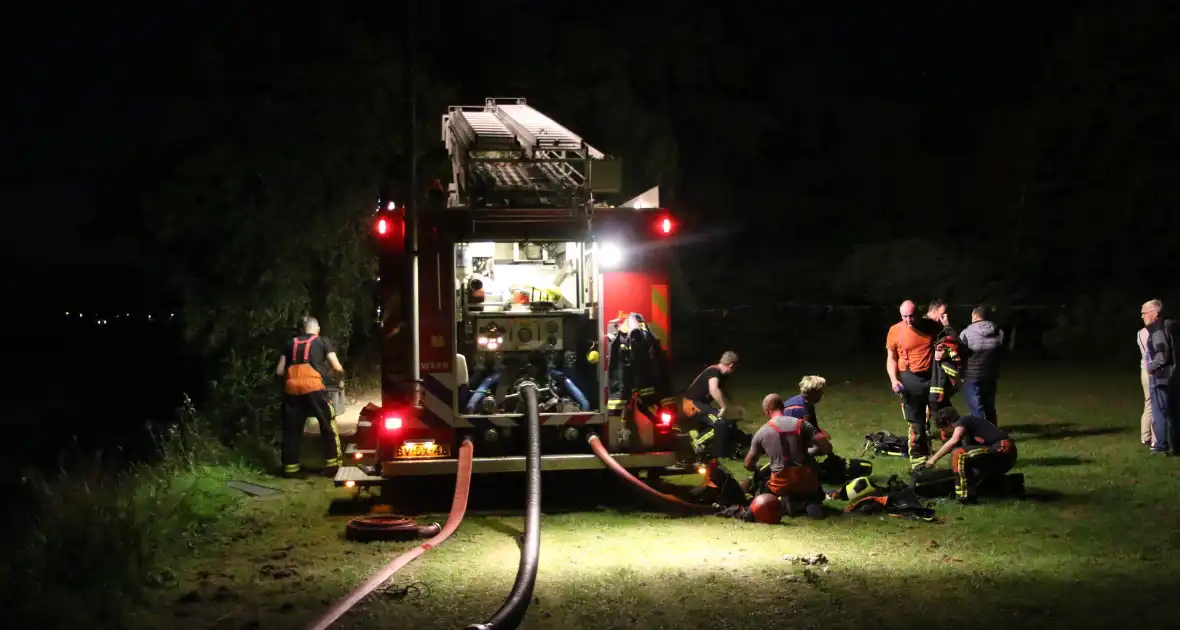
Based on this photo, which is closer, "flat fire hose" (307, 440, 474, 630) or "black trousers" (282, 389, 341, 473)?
"flat fire hose" (307, 440, 474, 630)

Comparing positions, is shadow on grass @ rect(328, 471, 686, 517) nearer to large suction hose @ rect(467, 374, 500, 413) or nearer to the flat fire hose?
the flat fire hose

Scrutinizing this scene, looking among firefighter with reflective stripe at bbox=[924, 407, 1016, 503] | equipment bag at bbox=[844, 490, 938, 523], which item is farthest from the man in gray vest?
equipment bag at bbox=[844, 490, 938, 523]

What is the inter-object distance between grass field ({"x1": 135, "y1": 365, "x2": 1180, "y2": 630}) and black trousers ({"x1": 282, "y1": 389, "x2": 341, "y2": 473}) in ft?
1.95

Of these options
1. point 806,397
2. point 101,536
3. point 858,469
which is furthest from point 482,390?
point 858,469

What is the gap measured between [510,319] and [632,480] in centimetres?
188

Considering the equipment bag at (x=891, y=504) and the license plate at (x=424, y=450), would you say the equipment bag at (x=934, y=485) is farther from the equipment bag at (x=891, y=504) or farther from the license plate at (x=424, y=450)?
the license plate at (x=424, y=450)

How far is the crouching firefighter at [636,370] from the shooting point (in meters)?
8.81

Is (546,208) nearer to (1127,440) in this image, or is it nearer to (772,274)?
(1127,440)

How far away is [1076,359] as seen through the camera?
23.9m

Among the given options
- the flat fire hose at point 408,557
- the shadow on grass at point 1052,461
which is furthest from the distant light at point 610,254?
the shadow on grass at point 1052,461

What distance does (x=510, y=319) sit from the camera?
9422 mm

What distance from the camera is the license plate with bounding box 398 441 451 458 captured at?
8.73m

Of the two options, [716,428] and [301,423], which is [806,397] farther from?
[301,423]

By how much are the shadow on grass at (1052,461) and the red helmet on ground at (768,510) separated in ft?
12.1
